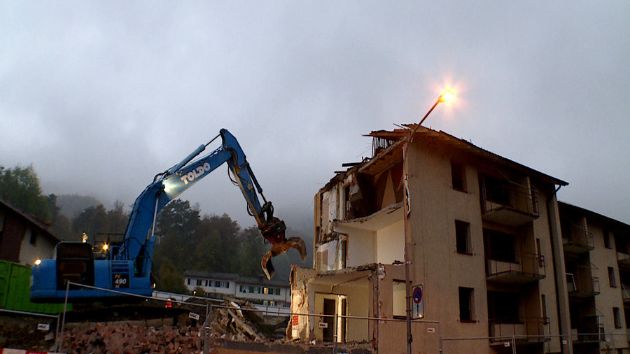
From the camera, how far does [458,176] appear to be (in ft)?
86.5

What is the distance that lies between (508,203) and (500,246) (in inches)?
108

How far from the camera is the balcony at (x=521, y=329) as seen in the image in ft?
78.4

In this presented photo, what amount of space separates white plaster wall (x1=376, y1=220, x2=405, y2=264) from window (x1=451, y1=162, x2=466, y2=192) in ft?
12.3

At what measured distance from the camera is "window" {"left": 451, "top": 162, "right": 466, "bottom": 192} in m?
26.0

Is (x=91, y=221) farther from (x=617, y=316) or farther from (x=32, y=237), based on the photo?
(x=617, y=316)

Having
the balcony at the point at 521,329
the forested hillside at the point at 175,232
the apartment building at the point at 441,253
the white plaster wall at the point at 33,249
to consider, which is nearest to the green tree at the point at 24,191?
the forested hillside at the point at 175,232

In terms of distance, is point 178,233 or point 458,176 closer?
point 458,176

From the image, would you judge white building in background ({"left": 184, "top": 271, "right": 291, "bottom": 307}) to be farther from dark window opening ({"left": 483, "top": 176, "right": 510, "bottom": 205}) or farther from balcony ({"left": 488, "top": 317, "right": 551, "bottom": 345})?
balcony ({"left": 488, "top": 317, "right": 551, "bottom": 345})

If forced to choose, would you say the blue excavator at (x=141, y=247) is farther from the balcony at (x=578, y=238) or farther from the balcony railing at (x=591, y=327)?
the balcony railing at (x=591, y=327)

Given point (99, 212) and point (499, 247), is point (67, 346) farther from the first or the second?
point (99, 212)

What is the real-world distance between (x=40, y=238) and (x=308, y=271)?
85.5 ft

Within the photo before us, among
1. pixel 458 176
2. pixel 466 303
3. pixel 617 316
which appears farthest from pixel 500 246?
pixel 617 316

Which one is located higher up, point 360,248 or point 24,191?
point 24,191

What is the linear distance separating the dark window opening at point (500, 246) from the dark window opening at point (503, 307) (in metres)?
2.01
